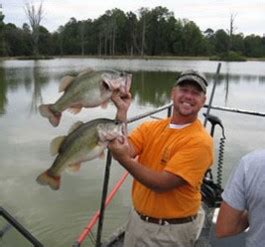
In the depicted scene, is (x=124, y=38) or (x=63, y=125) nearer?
(x=63, y=125)

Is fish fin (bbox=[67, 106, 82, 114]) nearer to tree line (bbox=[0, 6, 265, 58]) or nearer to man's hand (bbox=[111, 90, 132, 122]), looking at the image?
man's hand (bbox=[111, 90, 132, 122])

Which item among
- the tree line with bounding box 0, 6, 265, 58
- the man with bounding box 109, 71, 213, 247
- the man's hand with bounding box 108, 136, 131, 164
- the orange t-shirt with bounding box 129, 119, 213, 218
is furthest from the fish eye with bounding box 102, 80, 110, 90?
the tree line with bounding box 0, 6, 265, 58

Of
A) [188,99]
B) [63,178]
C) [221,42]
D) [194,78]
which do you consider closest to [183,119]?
[188,99]

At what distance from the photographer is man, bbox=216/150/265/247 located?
179 cm

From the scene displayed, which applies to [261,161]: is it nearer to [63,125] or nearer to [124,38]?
[63,125]

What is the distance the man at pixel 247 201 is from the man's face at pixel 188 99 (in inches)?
33.2

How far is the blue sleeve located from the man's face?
2.82 ft

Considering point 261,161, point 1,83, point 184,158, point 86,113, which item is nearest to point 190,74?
point 184,158

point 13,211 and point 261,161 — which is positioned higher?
point 261,161

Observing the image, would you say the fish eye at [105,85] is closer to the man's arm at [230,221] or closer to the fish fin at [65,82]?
the fish fin at [65,82]

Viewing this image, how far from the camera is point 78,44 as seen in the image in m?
79.6

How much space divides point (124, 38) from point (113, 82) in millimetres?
79555

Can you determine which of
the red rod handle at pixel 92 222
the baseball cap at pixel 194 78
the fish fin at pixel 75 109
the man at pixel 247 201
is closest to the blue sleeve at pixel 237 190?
the man at pixel 247 201

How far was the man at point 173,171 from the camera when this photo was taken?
8.41ft
